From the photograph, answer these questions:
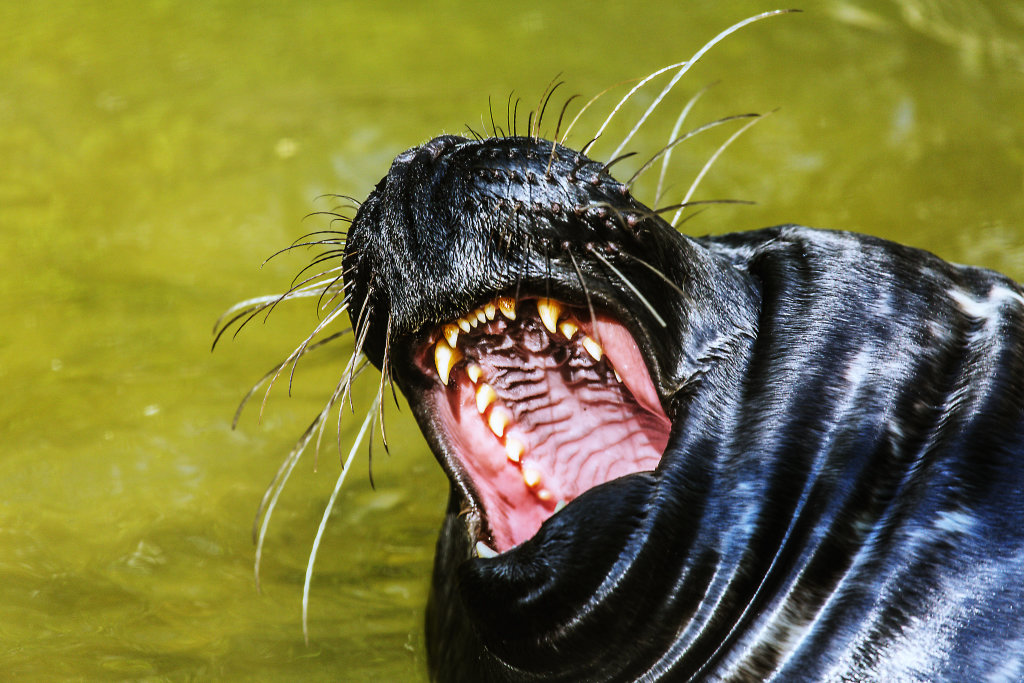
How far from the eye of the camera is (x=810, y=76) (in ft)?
15.9

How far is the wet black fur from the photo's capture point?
1758 mm

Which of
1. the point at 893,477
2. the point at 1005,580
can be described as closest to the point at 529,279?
the point at 893,477

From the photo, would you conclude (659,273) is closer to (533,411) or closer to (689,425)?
(689,425)

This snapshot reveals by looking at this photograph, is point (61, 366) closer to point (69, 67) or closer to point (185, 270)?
point (185, 270)

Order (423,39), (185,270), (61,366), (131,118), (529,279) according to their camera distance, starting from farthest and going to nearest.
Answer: (423,39)
(131,118)
(185,270)
(61,366)
(529,279)

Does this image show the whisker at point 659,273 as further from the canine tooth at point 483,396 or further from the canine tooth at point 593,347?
the canine tooth at point 483,396

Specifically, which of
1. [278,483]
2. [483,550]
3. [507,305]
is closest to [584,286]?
[507,305]

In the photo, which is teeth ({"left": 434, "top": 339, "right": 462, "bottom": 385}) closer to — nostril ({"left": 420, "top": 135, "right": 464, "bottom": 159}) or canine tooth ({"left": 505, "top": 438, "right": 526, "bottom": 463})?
canine tooth ({"left": 505, "top": 438, "right": 526, "bottom": 463})

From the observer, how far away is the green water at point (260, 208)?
2.76 metres

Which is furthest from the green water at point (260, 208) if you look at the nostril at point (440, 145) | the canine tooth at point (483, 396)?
the nostril at point (440, 145)

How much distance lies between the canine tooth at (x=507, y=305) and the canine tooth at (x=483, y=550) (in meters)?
0.39

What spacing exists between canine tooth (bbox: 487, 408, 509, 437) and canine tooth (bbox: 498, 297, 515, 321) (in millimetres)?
209

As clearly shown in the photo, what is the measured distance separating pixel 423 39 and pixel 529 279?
11.2 ft

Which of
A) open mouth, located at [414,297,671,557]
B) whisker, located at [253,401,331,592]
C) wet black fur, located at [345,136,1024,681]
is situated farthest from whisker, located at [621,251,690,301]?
whisker, located at [253,401,331,592]
